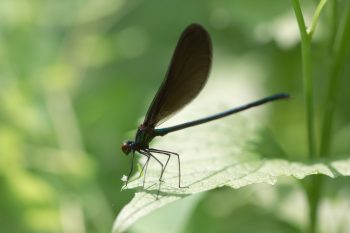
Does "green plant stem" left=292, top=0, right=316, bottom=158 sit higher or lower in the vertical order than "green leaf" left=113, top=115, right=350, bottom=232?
higher

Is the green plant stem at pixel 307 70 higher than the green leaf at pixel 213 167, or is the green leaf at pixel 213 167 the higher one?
the green plant stem at pixel 307 70

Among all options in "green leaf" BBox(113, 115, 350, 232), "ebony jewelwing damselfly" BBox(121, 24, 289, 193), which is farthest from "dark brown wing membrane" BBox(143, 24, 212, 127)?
"green leaf" BBox(113, 115, 350, 232)

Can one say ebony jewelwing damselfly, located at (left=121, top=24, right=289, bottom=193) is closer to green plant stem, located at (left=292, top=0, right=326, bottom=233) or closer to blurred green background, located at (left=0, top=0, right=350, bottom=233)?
blurred green background, located at (left=0, top=0, right=350, bottom=233)

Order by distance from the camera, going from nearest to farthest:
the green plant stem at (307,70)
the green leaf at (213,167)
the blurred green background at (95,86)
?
1. the green leaf at (213,167)
2. the green plant stem at (307,70)
3. the blurred green background at (95,86)

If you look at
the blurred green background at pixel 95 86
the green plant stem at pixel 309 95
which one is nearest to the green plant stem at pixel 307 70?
the green plant stem at pixel 309 95

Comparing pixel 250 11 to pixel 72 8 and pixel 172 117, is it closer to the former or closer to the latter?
pixel 172 117

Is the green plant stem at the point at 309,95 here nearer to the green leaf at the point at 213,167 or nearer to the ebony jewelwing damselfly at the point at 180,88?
the green leaf at the point at 213,167

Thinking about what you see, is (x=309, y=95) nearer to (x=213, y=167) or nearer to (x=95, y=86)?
(x=213, y=167)
